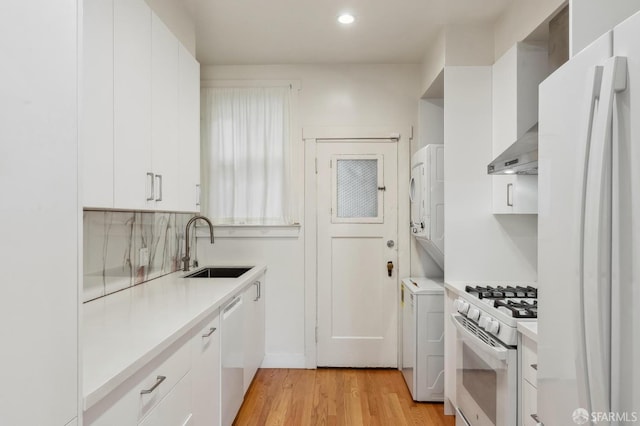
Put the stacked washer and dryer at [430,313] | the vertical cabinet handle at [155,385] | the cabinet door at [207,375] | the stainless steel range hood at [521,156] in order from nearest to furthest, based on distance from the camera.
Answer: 1. the vertical cabinet handle at [155,385]
2. the stainless steel range hood at [521,156]
3. the cabinet door at [207,375]
4. the stacked washer and dryer at [430,313]

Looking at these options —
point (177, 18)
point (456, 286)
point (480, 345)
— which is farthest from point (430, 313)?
point (177, 18)

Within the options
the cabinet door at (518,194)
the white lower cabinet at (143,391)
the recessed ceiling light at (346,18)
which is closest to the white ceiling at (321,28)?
the recessed ceiling light at (346,18)

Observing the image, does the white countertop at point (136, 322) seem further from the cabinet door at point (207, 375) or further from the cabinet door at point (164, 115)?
the cabinet door at point (164, 115)

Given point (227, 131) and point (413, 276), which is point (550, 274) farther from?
point (227, 131)

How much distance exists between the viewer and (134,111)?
1.72 m

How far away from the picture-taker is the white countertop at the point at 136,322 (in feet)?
3.39

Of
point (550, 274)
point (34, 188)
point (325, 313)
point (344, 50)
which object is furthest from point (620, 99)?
point (325, 313)

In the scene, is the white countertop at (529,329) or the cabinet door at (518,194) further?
the cabinet door at (518,194)

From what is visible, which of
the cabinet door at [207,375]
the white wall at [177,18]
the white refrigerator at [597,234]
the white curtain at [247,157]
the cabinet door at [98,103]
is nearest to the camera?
the white refrigerator at [597,234]

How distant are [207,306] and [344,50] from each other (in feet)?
7.83

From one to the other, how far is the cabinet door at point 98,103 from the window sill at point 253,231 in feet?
6.37

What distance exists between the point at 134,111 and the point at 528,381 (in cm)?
210

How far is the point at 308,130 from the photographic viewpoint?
11.4 ft

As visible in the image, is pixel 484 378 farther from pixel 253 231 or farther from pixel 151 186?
pixel 253 231
